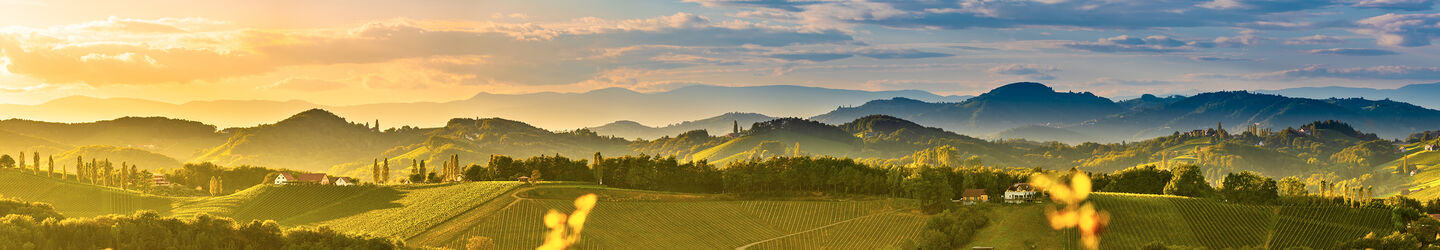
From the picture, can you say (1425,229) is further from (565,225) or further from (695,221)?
(565,225)

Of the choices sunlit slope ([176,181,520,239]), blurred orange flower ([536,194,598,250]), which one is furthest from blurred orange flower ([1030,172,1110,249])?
sunlit slope ([176,181,520,239])

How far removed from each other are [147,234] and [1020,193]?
11183 centimetres

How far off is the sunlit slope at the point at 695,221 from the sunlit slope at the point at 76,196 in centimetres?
6582

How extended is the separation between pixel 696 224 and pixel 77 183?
11753cm

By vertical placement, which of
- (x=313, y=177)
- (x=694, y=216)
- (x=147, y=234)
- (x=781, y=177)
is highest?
(x=313, y=177)

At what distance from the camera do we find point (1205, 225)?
349 feet

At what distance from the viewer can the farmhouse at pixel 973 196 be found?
13512 cm

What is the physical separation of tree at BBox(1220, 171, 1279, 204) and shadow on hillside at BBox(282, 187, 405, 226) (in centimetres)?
12138

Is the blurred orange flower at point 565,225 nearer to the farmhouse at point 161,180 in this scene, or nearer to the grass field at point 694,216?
the grass field at point 694,216

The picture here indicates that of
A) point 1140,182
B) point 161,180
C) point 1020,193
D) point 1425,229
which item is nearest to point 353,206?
point 161,180

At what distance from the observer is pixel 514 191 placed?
444 feet

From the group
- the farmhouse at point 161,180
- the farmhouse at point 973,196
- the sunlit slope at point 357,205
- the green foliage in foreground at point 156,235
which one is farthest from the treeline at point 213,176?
the farmhouse at point 973,196

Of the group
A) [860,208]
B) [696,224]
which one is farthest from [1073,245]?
[696,224]

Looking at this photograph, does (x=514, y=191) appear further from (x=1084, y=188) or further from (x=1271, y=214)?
(x=1271, y=214)
